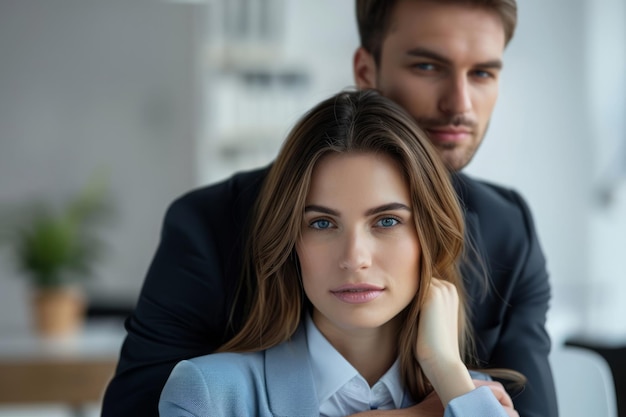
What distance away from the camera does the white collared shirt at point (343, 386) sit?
1326mm

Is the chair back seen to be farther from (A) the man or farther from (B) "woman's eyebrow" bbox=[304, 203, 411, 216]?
(B) "woman's eyebrow" bbox=[304, 203, 411, 216]

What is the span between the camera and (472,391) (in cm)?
123

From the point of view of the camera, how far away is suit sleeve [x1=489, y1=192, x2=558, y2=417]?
1470 mm

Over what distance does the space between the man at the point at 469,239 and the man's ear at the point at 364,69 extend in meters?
0.03

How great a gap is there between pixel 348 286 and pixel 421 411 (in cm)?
23

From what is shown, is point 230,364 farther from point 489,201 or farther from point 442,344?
point 489,201

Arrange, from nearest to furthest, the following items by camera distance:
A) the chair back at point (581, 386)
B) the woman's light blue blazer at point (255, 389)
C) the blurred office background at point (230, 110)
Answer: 1. the woman's light blue blazer at point (255, 389)
2. the chair back at point (581, 386)
3. the blurred office background at point (230, 110)

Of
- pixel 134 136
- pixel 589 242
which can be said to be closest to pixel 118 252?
pixel 134 136

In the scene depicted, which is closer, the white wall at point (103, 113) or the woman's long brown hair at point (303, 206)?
the woman's long brown hair at point (303, 206)

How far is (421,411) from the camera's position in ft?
4.23

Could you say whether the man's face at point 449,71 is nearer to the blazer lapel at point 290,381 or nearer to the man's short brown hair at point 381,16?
the man's short brown hair at point 381,16

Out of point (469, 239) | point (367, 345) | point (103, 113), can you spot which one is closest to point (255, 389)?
point (367, 345)

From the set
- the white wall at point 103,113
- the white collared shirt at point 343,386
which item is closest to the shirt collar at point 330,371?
the white collared shirt at point 343,386

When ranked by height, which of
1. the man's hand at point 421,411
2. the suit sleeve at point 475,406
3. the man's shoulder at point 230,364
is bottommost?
the man's hand at point 421,411
